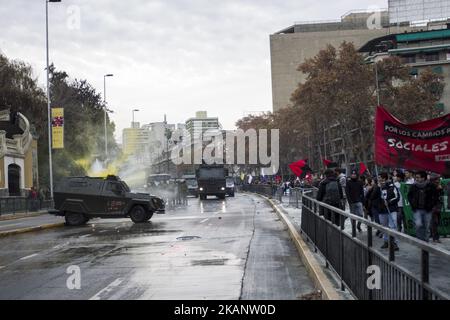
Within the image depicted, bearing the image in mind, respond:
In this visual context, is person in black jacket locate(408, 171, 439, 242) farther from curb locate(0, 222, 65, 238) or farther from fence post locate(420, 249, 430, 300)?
curb locate(0, 222, 65, 238)

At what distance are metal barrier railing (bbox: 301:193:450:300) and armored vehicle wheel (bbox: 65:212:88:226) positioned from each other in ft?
49.5

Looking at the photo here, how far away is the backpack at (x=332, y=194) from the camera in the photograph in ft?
45.1

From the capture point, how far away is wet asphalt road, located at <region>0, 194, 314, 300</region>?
8.93 metres

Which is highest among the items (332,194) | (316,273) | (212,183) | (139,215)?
(332,194)

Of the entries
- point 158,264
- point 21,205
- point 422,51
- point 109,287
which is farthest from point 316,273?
point 422,51

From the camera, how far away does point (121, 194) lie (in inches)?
956

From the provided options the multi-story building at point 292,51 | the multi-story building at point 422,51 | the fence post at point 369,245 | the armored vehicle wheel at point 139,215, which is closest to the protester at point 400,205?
the fence post at point 369,245

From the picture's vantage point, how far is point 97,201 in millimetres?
24031

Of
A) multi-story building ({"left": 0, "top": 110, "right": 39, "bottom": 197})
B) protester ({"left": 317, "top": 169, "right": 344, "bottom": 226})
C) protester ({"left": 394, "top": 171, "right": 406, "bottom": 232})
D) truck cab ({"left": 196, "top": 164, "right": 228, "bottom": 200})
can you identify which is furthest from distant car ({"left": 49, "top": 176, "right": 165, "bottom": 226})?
Result: truck cab ({"left": 196, "top": 164, "right": 228, "bottom": 200})

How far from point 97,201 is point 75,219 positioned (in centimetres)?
131

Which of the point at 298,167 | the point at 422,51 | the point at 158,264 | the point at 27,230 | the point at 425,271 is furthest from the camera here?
the point at 422,51

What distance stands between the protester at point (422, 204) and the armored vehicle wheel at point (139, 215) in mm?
13945

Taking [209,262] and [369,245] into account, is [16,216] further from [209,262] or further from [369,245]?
[369,245]

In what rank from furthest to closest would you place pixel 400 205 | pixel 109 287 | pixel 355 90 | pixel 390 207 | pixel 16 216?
pixel 355 90, pixel 16 216, pixel 400 205, pixel 390 207, pixel 109 287
